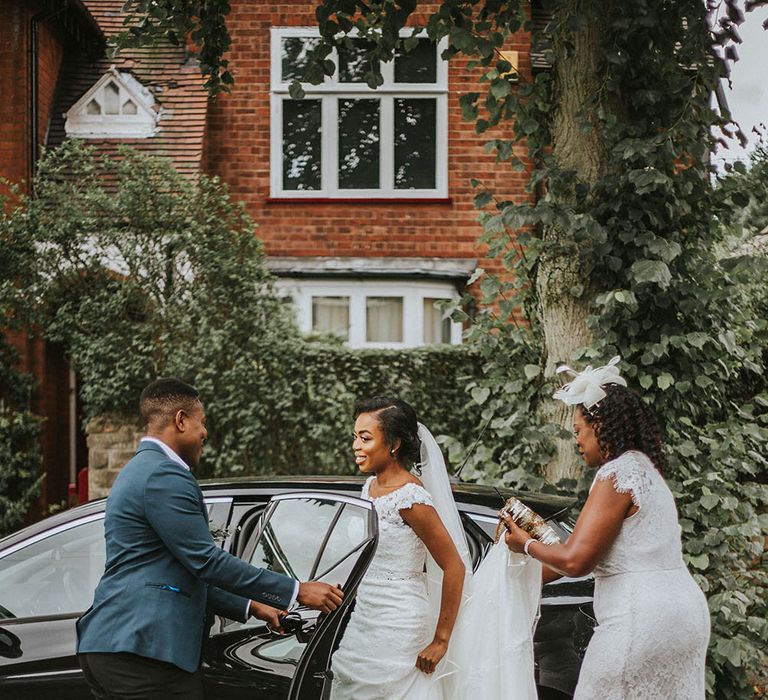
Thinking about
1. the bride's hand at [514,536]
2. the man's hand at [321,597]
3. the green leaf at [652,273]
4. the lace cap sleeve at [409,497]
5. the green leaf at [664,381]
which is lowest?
the man's hand at [321,597]

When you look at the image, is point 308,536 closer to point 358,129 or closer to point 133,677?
point 133,677

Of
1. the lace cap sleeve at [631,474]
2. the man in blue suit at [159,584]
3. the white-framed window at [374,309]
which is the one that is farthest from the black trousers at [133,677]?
the white-framed window at [374,309]

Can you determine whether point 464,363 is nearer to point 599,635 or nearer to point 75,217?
point 75,217

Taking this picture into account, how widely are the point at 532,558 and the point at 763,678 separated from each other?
3.93 meters

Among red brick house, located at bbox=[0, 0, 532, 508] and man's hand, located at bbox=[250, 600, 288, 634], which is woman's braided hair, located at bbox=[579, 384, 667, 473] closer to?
man's hand, located at bbox=[250, 600, 288, 634]

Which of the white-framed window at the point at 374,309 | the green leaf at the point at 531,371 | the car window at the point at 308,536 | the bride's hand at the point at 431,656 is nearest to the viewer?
the bride's hand at the point at 431,656

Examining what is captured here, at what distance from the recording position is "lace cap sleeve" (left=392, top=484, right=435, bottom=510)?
13.6 ft

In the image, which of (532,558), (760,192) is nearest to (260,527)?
(532,558)

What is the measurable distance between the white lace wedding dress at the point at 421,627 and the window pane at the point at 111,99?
10534 millimetres

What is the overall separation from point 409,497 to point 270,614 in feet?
2.41

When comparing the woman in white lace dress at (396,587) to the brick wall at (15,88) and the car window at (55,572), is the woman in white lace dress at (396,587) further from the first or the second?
the brick wall at (15,88)

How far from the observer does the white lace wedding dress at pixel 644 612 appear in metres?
3.70

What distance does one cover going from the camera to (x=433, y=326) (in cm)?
1334

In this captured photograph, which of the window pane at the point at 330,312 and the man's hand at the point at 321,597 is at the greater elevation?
the window pane at the point at 330,312
